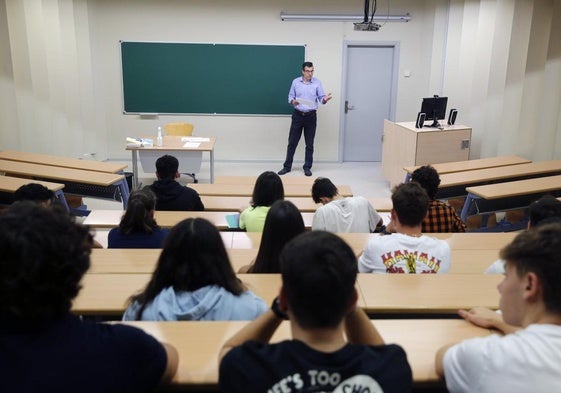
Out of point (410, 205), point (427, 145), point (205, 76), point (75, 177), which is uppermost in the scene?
point (205, 76)

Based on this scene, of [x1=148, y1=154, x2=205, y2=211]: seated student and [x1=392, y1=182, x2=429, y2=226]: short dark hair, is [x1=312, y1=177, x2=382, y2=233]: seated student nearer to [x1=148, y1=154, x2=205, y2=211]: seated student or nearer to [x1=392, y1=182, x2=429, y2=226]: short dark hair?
[x1=392, y1=182, x2=429, y2=226]: short dark hair

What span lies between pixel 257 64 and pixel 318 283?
7.99 metres

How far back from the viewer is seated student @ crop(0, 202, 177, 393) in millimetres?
1147

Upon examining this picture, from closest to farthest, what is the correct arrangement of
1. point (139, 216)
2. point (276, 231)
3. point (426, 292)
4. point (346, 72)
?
1. point (426, 292)
2. point (276, 231)
3. point (139, 216)
4. point (346, 72)

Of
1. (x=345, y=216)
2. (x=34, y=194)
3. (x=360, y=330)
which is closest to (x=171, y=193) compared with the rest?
(x=34, y=194)

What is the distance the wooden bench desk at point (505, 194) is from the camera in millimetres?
4730

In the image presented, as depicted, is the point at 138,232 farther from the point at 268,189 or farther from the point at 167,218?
the point at 268,189

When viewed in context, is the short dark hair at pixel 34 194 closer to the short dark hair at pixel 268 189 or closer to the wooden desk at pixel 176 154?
the short dark hair at pixel 268 189

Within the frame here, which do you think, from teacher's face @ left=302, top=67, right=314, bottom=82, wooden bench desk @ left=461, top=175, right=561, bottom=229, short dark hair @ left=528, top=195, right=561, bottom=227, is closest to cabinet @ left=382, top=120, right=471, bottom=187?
teacher's face @ left=302, top=67, right=314, bottom=82

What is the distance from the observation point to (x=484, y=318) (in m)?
1.76

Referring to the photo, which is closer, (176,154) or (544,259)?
(544,259)

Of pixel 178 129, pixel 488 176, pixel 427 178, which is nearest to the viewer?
pixel 427 178

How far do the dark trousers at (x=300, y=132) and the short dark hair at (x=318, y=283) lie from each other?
7.18 meters

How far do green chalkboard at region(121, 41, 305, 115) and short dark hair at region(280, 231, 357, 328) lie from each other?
25.9 ft
